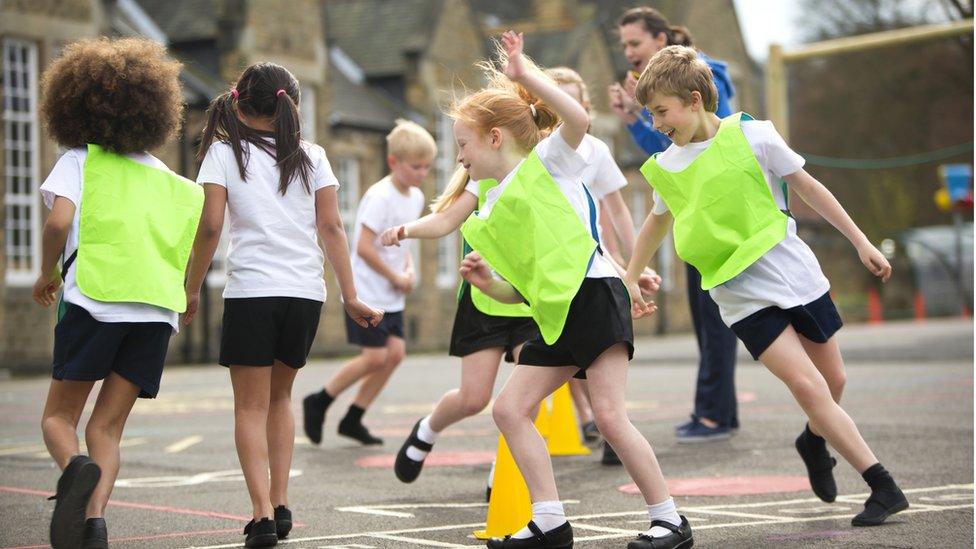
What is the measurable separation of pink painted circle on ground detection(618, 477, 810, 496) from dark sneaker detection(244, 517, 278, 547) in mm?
2067

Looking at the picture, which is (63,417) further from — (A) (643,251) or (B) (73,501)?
(A) (643,251)

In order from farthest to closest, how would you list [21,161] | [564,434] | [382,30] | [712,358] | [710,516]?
[382,30] < [21,161] < [712,358] < [564,434] < [710,516]

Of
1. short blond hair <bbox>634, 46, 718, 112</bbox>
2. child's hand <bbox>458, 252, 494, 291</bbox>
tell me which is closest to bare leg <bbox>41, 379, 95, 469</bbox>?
A: child's hand <bbox>458, 252, 494, 291</bbox>

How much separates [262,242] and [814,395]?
2.22 m

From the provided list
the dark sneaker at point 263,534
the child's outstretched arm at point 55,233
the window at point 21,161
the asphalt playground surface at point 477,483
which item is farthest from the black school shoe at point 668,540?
the window at point 21,161

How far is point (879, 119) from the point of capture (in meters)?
47.5

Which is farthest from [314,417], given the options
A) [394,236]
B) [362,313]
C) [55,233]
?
[55,233]

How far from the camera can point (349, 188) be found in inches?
1272

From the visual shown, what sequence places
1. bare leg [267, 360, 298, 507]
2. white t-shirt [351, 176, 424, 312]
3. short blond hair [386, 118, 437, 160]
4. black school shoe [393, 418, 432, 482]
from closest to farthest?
bare leg [267, 360, 298, 507], black school shoe [393, 418, 432, 482], short blond hair [386, 118, 437, 160], white t-shirt [351, 176, 424, 312]

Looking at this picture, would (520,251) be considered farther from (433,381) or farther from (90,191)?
(433,381)

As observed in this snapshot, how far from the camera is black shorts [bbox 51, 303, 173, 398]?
513 centimetres

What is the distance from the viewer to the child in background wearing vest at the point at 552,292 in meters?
5.00

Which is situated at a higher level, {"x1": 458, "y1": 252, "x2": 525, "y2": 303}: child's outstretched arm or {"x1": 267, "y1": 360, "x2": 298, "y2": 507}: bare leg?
{"x1": 458, "y1": 252, "x2": 525, "y2": 303}: child's outstretched arm

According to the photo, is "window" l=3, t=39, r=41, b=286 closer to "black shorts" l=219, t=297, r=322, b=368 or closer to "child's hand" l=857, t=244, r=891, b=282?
"black shorts" l=219, t=297, r=322, b=368
